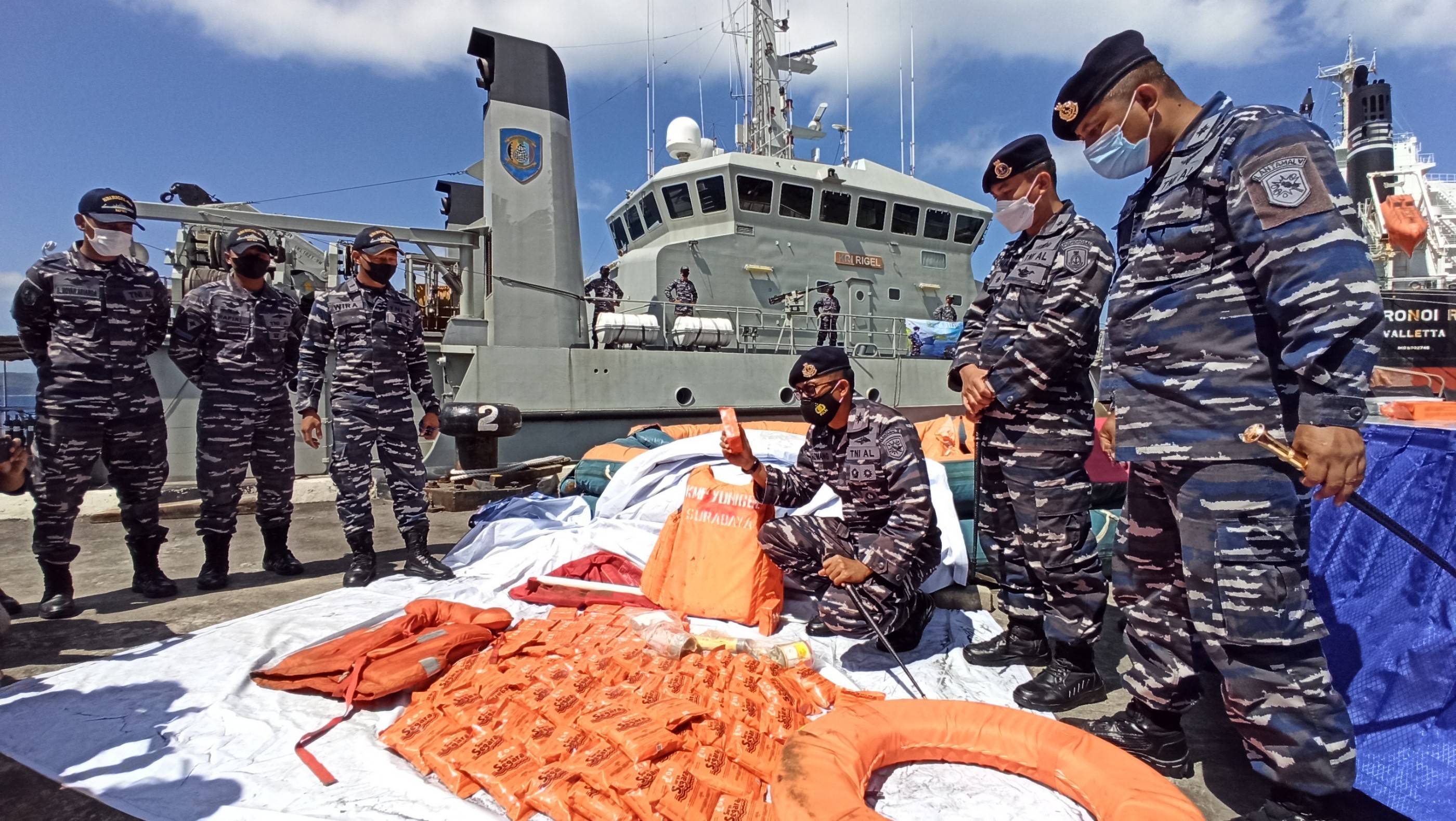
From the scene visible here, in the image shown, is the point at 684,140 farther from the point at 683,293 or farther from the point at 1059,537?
the point at 1059,537

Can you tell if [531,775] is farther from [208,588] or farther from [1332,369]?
[208,588]

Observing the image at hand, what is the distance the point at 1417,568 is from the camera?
58.6 inches

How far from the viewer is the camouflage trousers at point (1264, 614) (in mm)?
1156

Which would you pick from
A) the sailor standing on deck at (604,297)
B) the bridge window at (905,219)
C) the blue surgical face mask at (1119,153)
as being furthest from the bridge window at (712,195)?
the blue surgical face mask at (1119,153)

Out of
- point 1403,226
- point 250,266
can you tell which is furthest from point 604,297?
point 1403,226

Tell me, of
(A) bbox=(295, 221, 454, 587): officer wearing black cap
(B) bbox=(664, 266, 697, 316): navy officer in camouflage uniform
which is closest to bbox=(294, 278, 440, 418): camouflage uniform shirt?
(A) bbox=(295, 221, 454, 587): officer wearing black cap

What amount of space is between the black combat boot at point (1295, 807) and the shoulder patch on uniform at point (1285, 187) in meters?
0.99

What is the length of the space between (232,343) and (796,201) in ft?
22.8

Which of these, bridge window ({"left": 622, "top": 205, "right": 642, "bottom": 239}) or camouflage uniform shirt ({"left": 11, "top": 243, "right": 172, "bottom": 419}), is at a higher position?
bridge window ({"left": 622, "top": 205, "right": 642, "bottom": 239})

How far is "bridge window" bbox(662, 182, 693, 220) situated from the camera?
8508 millimetres

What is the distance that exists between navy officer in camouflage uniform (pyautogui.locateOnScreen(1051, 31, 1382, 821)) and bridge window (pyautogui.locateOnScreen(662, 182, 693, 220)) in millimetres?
7369

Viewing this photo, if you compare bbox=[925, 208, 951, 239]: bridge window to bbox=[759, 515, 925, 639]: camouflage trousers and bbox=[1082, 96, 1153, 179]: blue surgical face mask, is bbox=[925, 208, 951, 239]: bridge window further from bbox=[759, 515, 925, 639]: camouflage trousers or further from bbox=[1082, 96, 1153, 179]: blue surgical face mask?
bbox=[1082, 96, 1153, 179]: blue surgical face mask

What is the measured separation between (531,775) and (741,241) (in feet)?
24.9

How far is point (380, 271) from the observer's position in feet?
10.1
